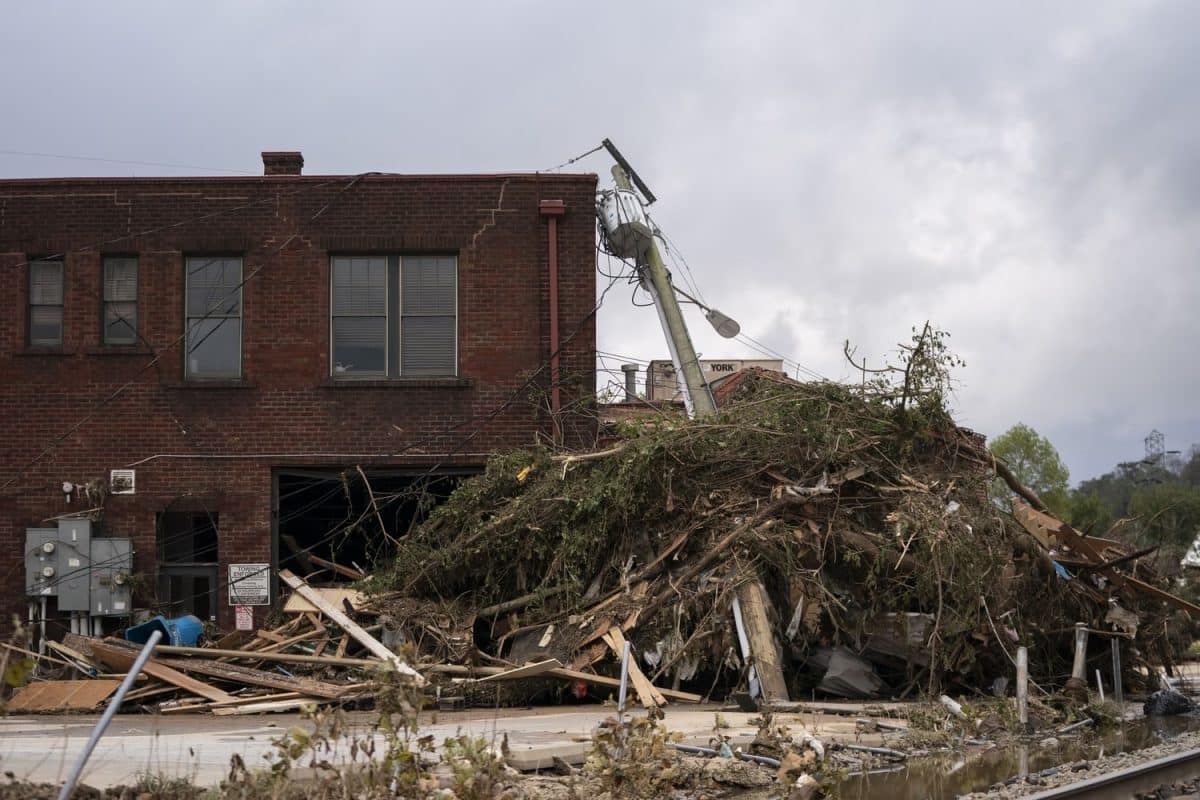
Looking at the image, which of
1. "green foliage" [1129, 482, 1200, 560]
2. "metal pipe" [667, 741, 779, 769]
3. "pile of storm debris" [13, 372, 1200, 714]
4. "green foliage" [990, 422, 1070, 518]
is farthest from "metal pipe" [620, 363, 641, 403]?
"green foliage" [990, 422, 1070, 518]

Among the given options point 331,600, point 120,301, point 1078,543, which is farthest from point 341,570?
point 1078,543

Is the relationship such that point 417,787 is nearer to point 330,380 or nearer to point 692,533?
point 692,533

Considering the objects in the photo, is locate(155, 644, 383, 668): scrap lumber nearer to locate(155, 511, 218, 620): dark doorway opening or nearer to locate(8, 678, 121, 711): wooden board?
locate(8, 678, 121, 711): wooden board

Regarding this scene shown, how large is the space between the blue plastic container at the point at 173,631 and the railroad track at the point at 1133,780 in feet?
35.1

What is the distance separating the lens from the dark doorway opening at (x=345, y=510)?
17750 millimetres

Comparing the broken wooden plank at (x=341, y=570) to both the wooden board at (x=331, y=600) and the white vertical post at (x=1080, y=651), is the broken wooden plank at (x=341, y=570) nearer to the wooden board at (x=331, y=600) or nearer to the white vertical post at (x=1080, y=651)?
the wooden board at (x=331, y=600)

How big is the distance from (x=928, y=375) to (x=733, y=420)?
250 centimetres

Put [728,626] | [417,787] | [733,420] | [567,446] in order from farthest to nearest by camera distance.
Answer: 1. [567,446]
2. [733,420]
3. [728,626]
4. [417,787]

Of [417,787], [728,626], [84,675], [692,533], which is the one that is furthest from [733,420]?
[417,787]

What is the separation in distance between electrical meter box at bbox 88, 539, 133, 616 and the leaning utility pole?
8588mm

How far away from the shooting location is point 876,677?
14.6 m

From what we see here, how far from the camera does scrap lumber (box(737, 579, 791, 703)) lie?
44.0ft

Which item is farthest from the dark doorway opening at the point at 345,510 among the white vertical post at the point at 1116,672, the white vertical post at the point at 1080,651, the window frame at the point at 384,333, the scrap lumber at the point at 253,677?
the white vertical post at the point at 1116,672

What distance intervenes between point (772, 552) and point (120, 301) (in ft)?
34.0
